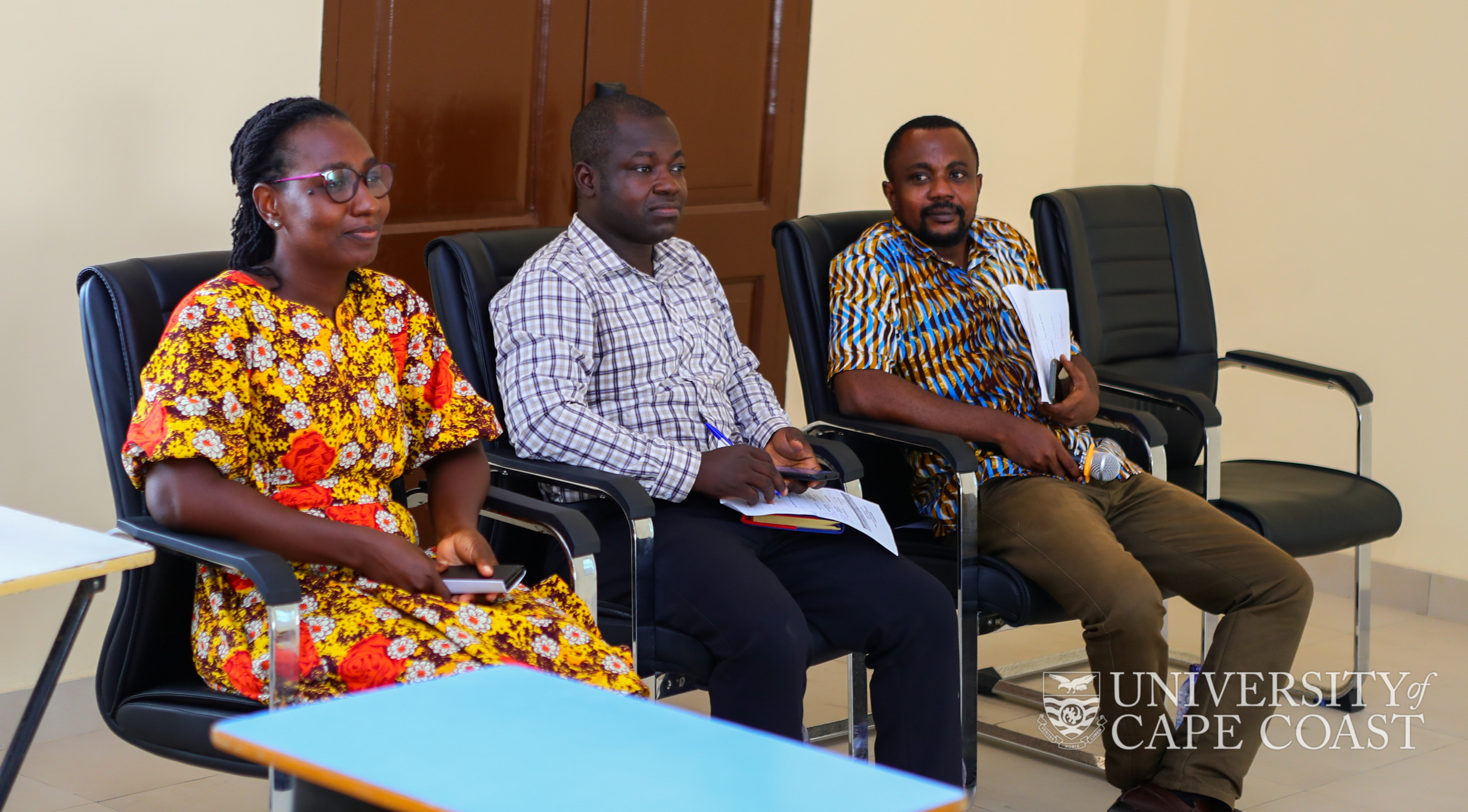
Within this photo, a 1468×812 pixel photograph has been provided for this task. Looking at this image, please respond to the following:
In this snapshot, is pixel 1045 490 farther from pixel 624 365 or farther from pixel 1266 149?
pixel 1266 149

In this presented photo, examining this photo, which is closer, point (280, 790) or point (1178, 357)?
point (280, 790)

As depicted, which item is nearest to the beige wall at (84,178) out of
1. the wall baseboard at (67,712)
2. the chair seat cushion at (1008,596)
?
the wall baseboard at (67,712)

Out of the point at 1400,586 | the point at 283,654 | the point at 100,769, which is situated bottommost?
the point at 100,769

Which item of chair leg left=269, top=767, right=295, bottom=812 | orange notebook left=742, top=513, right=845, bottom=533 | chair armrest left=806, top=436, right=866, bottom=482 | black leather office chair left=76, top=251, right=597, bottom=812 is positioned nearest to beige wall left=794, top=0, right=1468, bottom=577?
chair armrest left=806, top=436, right=866, bottom=482

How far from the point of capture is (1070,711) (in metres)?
3.16

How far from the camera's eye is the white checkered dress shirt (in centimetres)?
235

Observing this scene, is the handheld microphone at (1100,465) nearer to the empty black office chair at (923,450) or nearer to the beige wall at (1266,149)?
the empty black office chair at (923,450)

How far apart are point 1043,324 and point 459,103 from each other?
1.28 meters

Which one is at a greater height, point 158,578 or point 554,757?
point 554,757

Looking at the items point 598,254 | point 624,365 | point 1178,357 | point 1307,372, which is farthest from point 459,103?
point 1307,372

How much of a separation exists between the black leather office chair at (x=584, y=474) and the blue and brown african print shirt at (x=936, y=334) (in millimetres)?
242

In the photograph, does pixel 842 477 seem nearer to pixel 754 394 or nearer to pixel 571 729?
pixel 754 394

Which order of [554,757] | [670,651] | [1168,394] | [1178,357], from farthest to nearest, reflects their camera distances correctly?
1. [1178,357]
2. [1168,394]
3. [670,651]
4. [554,757]

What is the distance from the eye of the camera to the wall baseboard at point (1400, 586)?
408 cm
